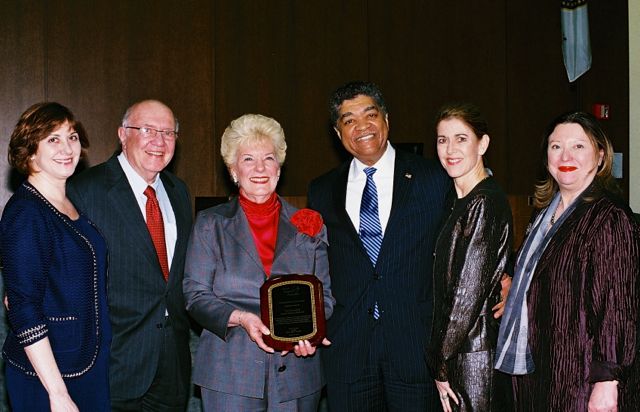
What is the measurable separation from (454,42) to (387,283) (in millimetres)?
5094

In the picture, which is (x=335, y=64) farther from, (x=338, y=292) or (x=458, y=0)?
(x=338, y=292)

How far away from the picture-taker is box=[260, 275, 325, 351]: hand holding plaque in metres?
2.71

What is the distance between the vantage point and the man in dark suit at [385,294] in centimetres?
300

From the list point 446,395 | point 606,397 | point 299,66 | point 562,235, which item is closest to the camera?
point 606,397

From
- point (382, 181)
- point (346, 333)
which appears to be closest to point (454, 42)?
point (382, 181)

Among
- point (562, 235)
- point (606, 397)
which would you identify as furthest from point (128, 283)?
point (606, 397)

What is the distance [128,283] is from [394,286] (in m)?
1.18

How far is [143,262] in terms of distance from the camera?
2957 mm

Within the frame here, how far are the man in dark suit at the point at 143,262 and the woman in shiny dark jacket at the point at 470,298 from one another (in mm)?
1173

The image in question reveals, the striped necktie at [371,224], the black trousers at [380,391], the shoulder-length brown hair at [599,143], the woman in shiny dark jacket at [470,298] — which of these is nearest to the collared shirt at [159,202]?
the striped necktie at [371,224]

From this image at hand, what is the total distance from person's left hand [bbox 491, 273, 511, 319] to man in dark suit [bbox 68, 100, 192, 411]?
142 centimetres

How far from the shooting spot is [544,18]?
789 cm

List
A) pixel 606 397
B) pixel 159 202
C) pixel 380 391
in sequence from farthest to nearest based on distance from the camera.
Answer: pixel 159 202 < pixel 380 391 < pixel 606 397

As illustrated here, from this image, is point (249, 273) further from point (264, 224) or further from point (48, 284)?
point (48, 284)
